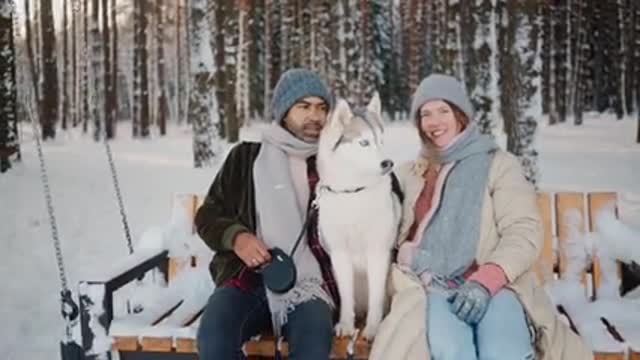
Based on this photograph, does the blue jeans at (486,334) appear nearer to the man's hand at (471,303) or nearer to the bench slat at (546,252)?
the man's hand at (471,303)

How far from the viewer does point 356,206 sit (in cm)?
256

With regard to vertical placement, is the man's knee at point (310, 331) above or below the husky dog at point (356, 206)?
below

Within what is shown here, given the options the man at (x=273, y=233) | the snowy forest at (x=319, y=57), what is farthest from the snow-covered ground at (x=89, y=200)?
the man at (x=273, y=233)

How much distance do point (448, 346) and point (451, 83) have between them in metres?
0.99

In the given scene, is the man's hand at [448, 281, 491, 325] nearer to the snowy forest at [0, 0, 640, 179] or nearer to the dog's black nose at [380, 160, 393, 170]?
the dog's black nose at [380, 160, 393, 170]

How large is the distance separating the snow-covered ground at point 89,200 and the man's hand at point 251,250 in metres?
1.91

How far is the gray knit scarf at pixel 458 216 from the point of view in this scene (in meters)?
2.49

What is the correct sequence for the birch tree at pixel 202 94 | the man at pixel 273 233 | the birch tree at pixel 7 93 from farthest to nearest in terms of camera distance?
the birch tree at pixel 202 94
the birch tree at pixel 7 93
the man at pixel 273 233

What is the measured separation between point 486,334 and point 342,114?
2.96 ft

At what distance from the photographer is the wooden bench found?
258 cm

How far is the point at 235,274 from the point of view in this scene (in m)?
2.73

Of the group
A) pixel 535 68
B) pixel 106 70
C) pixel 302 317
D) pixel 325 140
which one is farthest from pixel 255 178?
pixel 106 70

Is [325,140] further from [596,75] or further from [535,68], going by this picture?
[596,75]

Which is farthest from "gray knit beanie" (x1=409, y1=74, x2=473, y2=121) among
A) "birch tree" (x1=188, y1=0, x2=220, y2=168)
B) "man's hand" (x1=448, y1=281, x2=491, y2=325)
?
"birch tree" (x1=188, y1=0, x2=220, y2=168)
